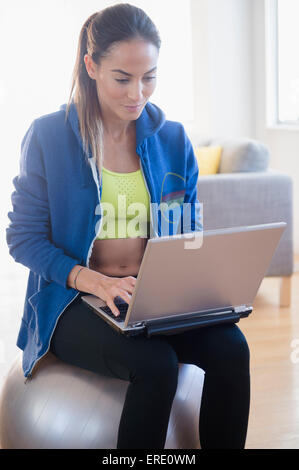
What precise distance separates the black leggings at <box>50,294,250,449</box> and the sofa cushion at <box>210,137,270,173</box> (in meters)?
1.73

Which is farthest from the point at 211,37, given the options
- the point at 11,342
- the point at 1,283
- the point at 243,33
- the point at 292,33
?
the point at 11,342

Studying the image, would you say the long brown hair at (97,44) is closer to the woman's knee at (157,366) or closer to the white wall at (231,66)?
the woman's knee at (157,366)

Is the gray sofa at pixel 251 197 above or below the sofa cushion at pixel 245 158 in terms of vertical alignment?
below

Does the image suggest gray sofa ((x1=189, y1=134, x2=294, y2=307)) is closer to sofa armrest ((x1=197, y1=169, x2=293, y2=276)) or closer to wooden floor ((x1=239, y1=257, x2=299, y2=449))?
sofa armrest ((x1=197, y1=169, x2=293, y2=276))

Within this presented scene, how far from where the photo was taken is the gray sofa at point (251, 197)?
285 centimetres

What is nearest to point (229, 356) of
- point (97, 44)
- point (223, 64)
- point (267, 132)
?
point (97, 44)

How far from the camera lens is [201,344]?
130 centimetres

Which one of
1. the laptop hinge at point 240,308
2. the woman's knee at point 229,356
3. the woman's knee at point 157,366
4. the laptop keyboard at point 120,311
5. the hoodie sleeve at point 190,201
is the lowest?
the woman's knee at point 229,356

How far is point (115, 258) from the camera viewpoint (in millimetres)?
1473

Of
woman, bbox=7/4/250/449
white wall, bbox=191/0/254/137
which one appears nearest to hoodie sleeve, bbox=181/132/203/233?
woman, bbox=7/4/250/449

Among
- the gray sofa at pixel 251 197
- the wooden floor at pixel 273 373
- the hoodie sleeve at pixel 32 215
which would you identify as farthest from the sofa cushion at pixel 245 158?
the hoodie sleeve at pixel 32 215

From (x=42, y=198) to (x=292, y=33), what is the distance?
3.08 metres

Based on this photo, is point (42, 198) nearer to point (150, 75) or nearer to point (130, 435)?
point (150, 75)

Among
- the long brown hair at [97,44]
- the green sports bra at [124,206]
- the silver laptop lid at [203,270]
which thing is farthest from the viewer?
the green sports bra at [124,206]
